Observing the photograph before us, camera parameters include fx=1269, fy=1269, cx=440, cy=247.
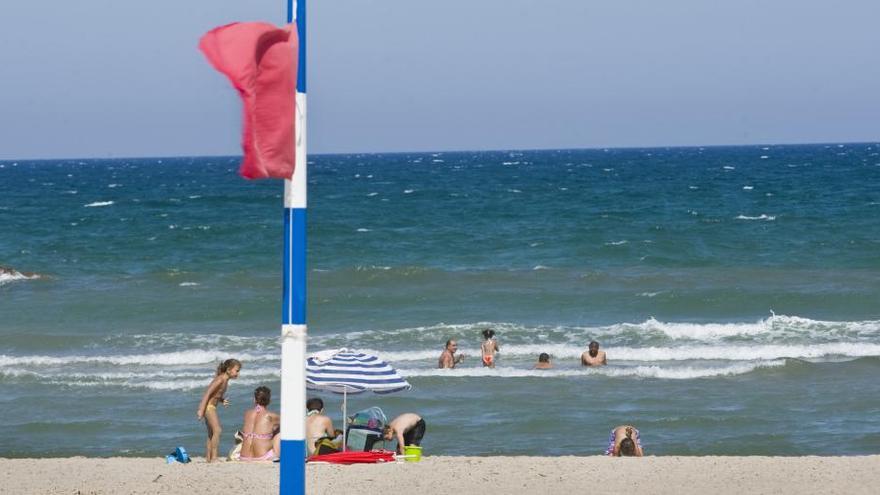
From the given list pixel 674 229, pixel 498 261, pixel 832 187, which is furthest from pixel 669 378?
pixel 832 187

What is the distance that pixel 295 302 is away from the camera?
6.72 meters

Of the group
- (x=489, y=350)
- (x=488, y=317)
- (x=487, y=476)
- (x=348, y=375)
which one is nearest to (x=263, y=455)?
(x=348, y=375)

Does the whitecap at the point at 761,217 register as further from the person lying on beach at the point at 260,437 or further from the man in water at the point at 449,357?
the person lying on beach at the point at 260,437

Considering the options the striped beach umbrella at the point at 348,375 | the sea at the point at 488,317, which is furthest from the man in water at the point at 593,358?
the striped beach umbrella at the point at 348,375

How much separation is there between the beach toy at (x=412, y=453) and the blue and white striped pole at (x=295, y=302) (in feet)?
19.8

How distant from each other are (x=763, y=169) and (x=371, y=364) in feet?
264

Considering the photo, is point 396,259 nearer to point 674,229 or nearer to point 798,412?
point 674,229

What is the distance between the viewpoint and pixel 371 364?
13.6 m

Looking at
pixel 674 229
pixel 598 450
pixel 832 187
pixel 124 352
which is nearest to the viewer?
pixel 598 450

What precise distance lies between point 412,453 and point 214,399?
2.17 metres

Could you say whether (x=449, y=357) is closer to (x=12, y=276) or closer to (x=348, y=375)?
(x=348, y=375)

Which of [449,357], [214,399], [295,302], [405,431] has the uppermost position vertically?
[295,302]

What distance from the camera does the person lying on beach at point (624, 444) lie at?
1321 centimetres

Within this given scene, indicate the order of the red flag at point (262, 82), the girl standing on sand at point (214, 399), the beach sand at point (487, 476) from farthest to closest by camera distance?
1. the girl standing on sand at point (214, 399)
2. the beach sand at point (487, 476)
3. the red flag at point (262, 82)
